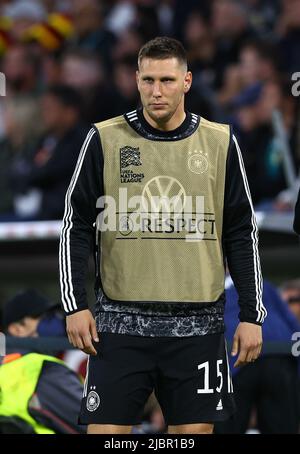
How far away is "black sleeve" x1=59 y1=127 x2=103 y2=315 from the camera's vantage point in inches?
181

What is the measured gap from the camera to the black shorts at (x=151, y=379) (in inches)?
179

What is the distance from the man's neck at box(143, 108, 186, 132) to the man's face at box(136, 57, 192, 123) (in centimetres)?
3

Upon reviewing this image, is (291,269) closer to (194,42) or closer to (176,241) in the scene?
(194,42)

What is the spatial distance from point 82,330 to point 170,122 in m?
0.89

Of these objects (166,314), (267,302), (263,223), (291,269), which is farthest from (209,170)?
(291,269)

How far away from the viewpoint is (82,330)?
14.7ft

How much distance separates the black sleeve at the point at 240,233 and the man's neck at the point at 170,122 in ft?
0.74

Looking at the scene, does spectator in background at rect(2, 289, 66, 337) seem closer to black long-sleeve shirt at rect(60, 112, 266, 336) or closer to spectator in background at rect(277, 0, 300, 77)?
black long-sleeve shirt at rect(60, 112, 266, 336)

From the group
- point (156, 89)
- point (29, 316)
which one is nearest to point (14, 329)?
point (29, 316)

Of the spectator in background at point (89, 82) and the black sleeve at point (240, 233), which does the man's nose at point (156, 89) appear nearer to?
the black sleeve at point (240, 233)

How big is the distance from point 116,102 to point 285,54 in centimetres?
165

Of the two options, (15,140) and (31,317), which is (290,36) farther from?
(31,317)

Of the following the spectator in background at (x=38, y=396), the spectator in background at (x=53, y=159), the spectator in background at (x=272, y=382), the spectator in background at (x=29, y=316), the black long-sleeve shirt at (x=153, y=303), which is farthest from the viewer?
the spectator in background at (x=53, y=159)

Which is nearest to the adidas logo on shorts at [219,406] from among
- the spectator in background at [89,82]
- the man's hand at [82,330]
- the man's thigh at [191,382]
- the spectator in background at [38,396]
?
the man's thigh at [191,382]
